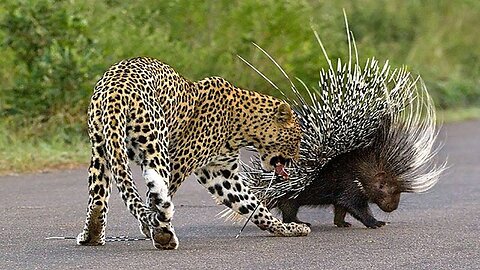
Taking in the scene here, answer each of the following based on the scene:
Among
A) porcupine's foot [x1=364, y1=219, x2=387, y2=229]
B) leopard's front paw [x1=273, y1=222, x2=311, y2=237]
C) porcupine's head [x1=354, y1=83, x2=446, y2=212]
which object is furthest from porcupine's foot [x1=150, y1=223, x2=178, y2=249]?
porcupine's head [x1=354, y1=83, x2=446, y2=212]

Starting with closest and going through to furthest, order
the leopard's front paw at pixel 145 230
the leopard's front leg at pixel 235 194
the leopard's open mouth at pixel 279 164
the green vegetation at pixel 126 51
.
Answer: the leopard's front paw at pixel 145 230, the leopard's front leg at pixel 235 194, the leopard's open mouth at pixel 279 164, the green vegetation at pixel 126 51

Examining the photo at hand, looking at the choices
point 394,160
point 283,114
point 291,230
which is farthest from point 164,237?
point 394,160

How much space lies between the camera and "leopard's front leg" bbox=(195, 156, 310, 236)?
914 cm

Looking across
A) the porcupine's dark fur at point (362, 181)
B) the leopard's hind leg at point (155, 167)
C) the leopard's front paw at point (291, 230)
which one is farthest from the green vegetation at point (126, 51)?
the leopard's hind leg at point (155, 167)

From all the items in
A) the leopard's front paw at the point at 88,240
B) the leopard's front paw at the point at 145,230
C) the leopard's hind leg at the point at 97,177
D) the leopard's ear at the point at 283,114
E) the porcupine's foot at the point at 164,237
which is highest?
the leopard's ear at the point at 283,114

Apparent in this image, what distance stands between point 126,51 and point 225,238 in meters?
8.87

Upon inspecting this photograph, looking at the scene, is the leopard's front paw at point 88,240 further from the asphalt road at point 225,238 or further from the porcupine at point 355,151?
the porcupine at point 355,151

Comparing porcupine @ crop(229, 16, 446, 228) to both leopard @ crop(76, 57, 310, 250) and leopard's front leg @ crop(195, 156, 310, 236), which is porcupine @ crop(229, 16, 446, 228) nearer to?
leopard @ crop(76, 57, 310, 250)

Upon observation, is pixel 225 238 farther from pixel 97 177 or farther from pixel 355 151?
pixel 355 151

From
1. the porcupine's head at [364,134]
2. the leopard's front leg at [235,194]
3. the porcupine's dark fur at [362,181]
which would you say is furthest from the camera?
the porcupine's dark fur at [362,181]

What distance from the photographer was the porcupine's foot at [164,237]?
7.93m

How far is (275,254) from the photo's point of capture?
8.10m

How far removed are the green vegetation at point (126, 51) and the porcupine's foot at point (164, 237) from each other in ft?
19.6

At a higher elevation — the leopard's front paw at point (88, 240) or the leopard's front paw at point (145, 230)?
the leopard's front paw at point (145, 230)
